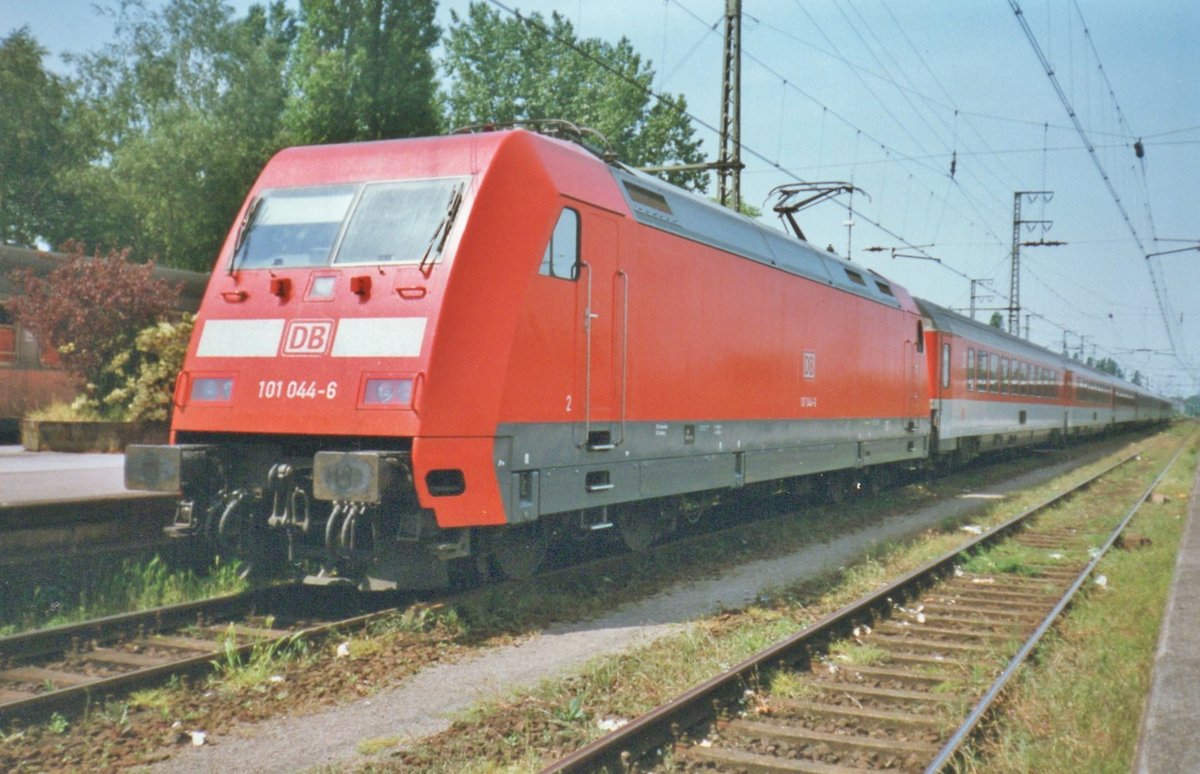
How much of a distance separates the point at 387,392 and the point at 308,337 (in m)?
0.90

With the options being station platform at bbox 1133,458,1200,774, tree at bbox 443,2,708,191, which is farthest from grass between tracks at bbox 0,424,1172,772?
tree at bbox 443,2,708,191

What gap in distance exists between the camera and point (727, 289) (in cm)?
1098

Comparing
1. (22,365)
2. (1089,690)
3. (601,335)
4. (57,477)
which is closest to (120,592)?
(57,477)

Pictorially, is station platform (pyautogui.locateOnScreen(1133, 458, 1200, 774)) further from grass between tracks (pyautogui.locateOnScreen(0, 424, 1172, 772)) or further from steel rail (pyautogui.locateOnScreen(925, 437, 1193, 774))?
grass between tracks (pyautogui.locateOnScreen(0, 424, 1172, 772))

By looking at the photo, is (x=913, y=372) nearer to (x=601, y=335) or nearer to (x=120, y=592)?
(x=601, y=335)

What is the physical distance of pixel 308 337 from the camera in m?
7.67

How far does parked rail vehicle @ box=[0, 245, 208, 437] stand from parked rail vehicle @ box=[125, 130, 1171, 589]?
36.8 ft

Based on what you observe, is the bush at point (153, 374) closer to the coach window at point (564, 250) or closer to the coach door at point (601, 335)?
the coach door at point (601, 335)

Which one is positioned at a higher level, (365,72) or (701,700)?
(365,72)

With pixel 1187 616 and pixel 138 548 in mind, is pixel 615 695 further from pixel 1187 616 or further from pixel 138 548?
pixel 138 548

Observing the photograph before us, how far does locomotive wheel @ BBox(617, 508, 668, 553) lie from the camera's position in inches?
394

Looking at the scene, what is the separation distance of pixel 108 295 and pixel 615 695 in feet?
43.7

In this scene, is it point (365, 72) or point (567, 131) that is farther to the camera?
point (365, 72)

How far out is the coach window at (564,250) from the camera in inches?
311
